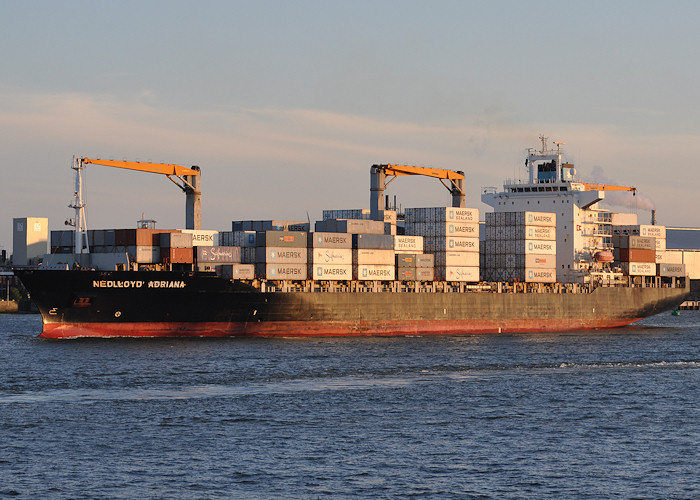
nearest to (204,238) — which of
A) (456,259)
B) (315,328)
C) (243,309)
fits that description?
(243,309)

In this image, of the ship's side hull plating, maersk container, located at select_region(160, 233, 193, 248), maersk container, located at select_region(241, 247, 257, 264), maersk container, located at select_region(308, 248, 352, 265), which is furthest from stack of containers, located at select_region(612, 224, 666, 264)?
maersk container, located at select_region(160, 233, 193, 248)

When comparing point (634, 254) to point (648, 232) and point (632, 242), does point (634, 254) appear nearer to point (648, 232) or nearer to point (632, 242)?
point (632, 242)

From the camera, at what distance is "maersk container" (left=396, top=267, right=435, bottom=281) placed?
74688 millimetres

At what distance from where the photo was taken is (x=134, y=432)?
31922 millimetres

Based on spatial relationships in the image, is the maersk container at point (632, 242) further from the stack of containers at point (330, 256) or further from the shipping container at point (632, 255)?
the stack of containers at point (330, 256)

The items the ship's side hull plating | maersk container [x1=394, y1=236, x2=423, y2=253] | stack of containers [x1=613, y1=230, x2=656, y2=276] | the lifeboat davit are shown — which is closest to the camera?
the ship's side hull plating

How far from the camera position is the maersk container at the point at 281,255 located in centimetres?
6712

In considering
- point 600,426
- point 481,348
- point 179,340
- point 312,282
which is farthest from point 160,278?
point 600,426

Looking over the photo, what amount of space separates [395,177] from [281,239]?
19.1 metres

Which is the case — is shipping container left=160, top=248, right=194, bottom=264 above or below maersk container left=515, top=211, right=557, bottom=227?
below

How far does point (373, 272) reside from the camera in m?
72.7

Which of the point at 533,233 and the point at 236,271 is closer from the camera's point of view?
the point at 236,271

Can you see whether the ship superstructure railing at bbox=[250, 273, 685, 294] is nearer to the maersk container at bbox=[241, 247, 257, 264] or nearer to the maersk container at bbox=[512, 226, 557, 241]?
the maersk container at bbox=[241, 247, 257, 264]

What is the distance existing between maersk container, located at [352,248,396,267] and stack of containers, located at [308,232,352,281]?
552 mm
